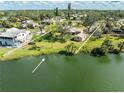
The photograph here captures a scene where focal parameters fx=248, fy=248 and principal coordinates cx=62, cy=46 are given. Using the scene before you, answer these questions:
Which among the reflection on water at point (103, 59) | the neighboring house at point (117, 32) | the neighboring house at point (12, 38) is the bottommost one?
the reflection on water at point (103, 59)

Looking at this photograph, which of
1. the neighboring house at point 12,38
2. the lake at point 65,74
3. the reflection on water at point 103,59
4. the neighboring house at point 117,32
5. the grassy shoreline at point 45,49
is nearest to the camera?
the lake at point 65,74

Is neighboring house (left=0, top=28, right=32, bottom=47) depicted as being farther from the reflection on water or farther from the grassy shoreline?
the reflection on water

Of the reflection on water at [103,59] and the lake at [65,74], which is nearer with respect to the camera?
the lake at [65,74]

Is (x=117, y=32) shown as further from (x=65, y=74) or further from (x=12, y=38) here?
(x=65, y=74)

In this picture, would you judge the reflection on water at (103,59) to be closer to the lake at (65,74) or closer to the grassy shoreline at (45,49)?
the lake at (65,74)

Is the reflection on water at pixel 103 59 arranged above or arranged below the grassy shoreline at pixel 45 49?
below

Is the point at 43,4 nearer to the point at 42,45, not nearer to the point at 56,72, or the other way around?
the point at 42,45

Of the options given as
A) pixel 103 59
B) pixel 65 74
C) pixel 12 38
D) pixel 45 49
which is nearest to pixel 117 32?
pixel 103 59

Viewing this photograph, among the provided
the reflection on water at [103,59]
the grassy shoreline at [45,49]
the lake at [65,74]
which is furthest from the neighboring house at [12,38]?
the reflection on water at [103,59]

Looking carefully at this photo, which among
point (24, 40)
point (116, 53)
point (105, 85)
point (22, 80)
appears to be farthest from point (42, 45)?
point (105, 85)
